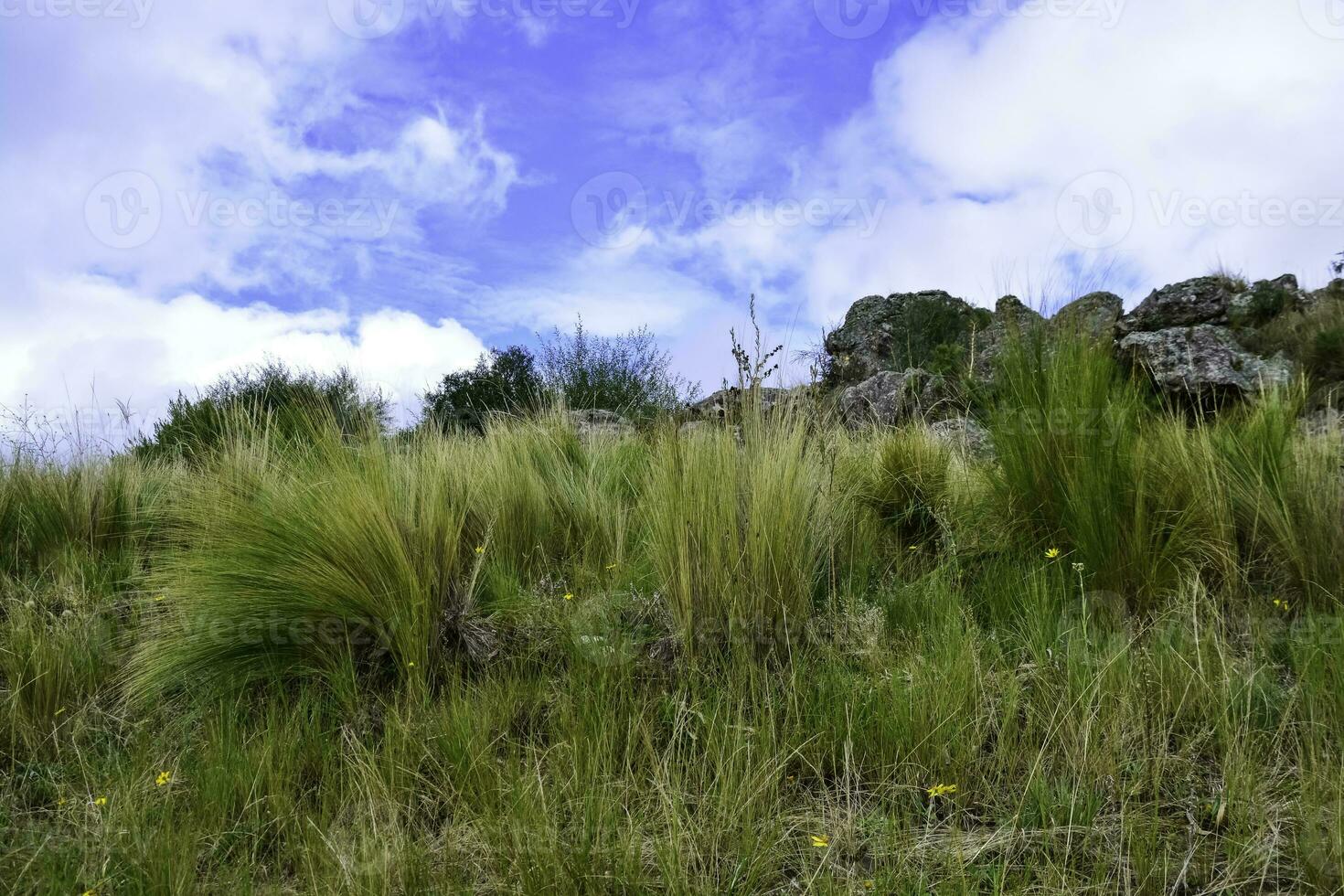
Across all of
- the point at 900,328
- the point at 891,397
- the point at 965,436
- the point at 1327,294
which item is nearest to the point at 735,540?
the point at 965,436

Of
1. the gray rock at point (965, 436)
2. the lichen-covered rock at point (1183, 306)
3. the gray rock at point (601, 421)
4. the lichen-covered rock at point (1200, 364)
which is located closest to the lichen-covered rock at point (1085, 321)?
the gray rock at point (965, 436)

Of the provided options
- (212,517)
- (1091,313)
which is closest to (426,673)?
(212,517)

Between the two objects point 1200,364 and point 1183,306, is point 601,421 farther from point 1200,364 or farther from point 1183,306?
point 1183,306

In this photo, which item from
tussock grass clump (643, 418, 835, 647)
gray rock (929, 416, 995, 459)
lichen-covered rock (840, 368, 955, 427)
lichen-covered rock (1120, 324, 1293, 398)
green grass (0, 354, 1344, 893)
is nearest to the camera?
green grass (0, 354, 1344, 893)

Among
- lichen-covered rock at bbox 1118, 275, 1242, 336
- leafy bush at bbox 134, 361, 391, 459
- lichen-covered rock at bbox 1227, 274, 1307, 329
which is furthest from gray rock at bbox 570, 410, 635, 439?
lichen-covered rock at bbox 1227, 274, 1307, 329

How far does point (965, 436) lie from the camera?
458 centimetres

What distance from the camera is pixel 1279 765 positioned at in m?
2.03

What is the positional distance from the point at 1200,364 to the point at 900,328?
24.4 ft

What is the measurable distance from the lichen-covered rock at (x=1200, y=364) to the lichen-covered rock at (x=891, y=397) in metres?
1.55

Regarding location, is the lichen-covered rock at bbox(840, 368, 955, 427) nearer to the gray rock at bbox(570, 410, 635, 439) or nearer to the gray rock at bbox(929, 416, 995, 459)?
the gray rock at bbox(929, 416, 995, 459)

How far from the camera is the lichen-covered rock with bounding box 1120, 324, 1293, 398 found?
19.5 ft

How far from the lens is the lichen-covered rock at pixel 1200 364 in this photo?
593 centimetres

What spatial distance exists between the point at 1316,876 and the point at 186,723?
125 inches

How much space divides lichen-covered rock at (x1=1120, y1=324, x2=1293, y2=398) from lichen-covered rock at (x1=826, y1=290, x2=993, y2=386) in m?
4.43
